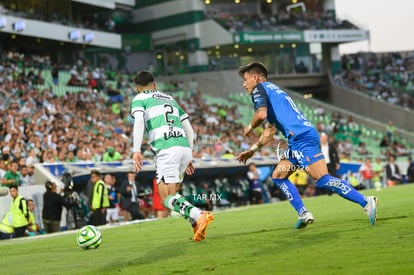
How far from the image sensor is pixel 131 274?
8.88m

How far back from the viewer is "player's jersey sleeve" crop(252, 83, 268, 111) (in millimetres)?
11516

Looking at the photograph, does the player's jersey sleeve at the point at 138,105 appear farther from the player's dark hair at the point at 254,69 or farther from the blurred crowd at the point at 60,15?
the blurred crowd at the point at 60,15

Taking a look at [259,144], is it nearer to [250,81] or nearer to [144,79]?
[250,81]

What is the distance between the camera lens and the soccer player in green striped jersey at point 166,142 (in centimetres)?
1106

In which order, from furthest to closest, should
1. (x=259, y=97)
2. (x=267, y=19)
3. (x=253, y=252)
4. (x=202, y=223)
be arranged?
(x=267, y=19), (x=259, y=97), (x=202, y=223), (x=253, y=252)

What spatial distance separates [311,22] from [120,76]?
19.4m

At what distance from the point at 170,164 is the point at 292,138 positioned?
1.83 metres

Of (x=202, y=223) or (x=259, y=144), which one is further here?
(x=259, y=144)

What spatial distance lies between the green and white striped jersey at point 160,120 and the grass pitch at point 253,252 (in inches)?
55.5

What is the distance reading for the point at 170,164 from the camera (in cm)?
1123

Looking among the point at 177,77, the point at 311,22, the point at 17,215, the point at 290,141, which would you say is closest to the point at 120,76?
the point at 177,77

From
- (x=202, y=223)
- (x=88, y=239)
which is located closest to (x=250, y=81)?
(x=202, y=223)

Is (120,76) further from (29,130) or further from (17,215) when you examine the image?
(17,215)

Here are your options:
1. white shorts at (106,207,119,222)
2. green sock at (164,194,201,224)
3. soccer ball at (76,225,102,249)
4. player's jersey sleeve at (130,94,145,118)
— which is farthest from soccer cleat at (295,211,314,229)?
white shorts at (106,207,119,222)
